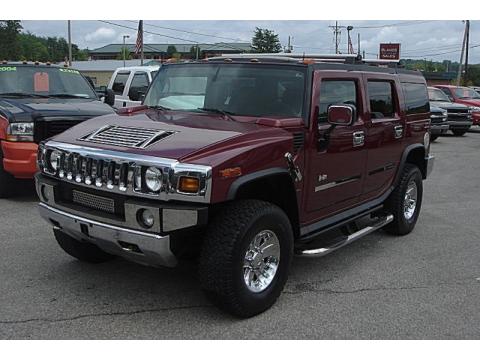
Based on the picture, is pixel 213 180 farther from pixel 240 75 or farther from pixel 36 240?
pixel 36 240

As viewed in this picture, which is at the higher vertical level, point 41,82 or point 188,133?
point 41,82

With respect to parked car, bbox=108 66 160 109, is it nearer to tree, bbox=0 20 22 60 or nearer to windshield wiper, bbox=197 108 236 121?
windshield wiper, bbox=197 108 236 121

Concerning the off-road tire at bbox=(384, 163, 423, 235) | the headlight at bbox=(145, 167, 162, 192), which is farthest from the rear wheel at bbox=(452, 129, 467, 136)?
the headlight at bbox=(145, 167, 162, 192)

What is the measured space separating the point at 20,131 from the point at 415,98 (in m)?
5.09

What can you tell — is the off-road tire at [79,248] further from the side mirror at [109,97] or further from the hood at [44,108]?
the side mirror at [109,97]

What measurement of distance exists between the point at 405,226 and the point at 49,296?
4077 millimetres

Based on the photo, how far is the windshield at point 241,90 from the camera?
455cm

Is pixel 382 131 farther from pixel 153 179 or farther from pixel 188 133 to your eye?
pixel 153 179

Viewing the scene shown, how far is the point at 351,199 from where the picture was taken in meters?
5.23

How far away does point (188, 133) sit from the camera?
395 centimetres

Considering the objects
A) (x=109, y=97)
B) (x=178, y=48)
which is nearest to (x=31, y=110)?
(x=109, y=97)

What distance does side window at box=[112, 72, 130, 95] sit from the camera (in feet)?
41.4

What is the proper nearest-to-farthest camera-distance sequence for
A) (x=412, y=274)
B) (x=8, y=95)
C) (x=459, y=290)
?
(x=459, y=290) < (x=412, y=274) < (x=8, y=95)

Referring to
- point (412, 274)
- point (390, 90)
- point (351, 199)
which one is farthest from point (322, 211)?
point (390, 90)
